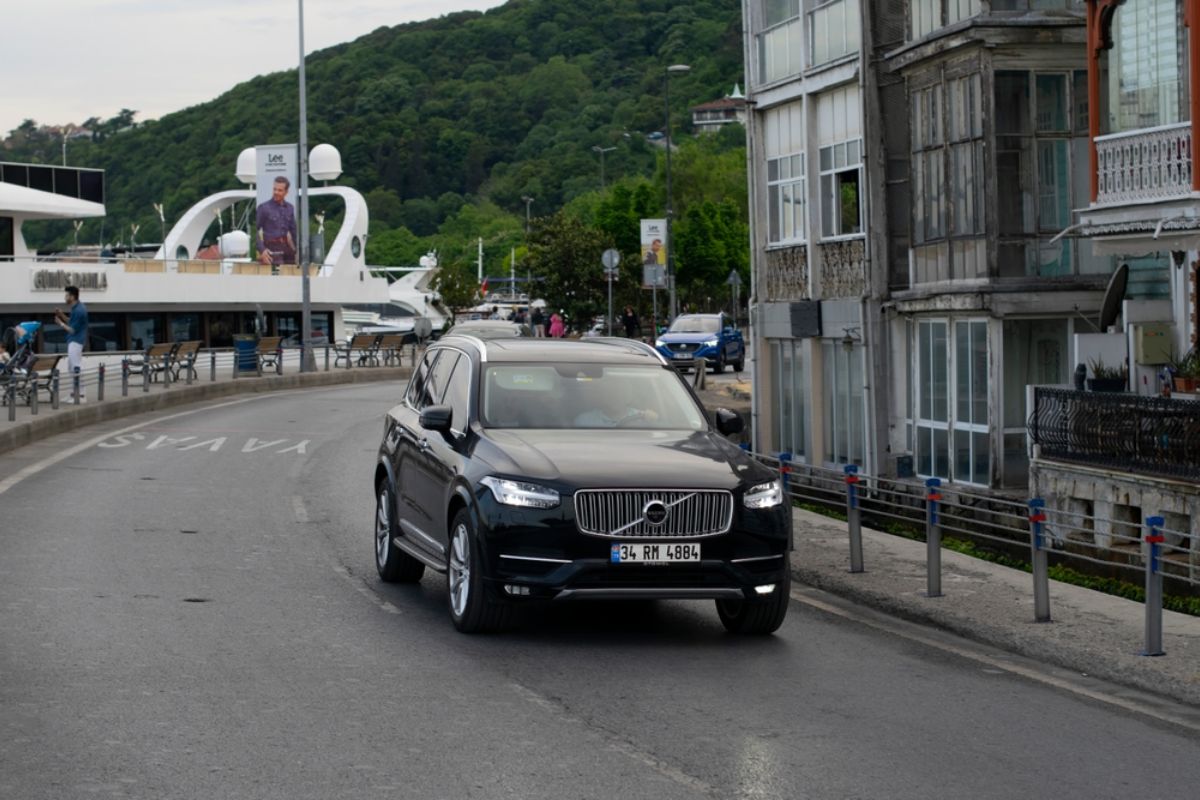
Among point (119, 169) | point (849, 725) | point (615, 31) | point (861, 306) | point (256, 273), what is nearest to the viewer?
point (849, 725)

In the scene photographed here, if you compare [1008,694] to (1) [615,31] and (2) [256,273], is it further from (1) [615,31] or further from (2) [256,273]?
(1) [615,31]

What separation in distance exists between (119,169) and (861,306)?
5545 inches

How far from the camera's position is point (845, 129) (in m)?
28.9

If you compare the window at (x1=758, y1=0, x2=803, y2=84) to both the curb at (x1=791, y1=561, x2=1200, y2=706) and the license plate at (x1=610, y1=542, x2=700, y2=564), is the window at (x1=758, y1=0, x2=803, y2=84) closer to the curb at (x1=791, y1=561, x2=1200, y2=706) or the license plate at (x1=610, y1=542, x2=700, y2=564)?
the curb at (x1=791, y1=561, x2=1200, y2=706)

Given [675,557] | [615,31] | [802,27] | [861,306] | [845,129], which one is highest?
[615,31]

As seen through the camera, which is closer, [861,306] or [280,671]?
[280,671]

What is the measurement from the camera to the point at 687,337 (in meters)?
52.9

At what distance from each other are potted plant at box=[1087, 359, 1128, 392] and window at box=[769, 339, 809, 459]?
8660mm

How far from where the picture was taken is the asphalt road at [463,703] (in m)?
7.37

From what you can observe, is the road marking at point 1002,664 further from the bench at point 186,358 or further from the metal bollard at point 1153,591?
the bench at point 186,358

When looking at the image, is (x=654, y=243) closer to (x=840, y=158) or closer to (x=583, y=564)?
(x=840, y=158)

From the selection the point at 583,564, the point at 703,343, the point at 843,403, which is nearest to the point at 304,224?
the point at 703,343

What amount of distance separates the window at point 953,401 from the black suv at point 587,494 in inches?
515

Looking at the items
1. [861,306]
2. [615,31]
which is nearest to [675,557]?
[861,306]
